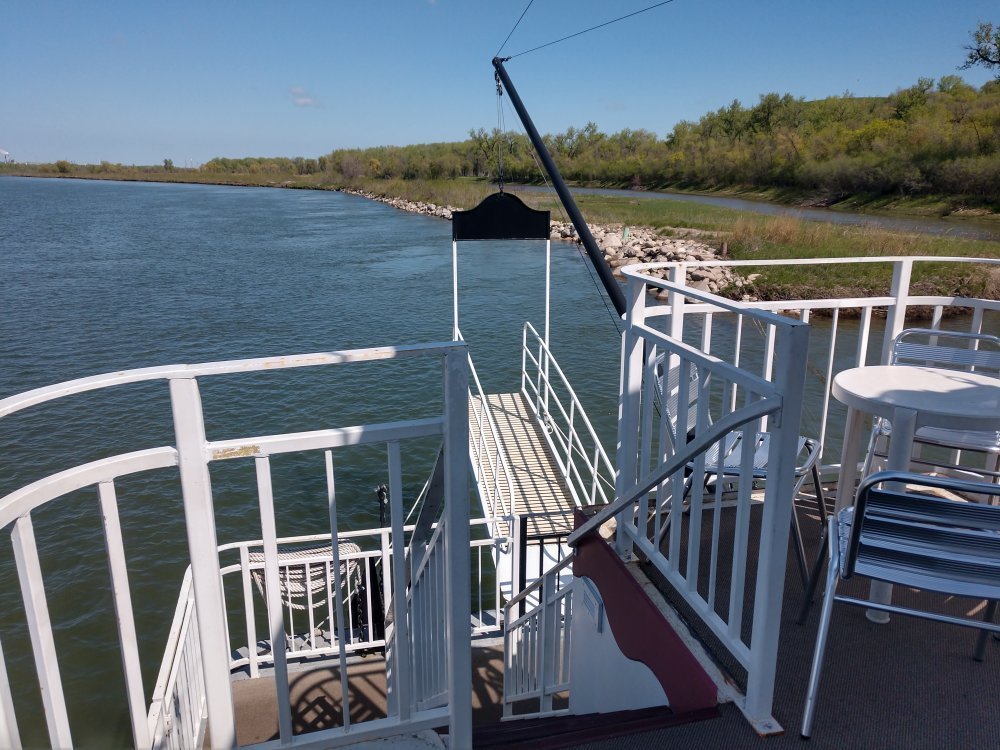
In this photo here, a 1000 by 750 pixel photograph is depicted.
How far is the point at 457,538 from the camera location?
171 cm

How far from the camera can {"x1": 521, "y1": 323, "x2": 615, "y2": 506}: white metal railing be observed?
273 inches

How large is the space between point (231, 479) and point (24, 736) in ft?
15.0

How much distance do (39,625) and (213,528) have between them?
14.6 inches

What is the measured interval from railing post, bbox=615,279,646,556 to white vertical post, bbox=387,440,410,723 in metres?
1.09

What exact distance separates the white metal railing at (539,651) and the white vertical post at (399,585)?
57.3 inches

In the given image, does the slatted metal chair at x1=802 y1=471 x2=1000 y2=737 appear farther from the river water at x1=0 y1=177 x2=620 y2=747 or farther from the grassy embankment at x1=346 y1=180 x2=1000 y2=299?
the grassy embankment at x1=346 y1=180 x2=1000 y2=299

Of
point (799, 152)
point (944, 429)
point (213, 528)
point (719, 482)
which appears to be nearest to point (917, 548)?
point (719, 482)

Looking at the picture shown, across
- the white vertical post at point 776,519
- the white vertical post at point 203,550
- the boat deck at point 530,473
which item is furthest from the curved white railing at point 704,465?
the boat deck at point 530,473

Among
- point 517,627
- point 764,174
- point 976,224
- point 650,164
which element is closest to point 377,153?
point 650,164

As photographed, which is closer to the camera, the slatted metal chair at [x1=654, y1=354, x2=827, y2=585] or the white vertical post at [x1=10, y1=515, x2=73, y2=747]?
the white vertical post at [x1=10, y1=515, x2=73, y2=747]

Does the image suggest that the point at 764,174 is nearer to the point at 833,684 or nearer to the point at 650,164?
the point at 650,164

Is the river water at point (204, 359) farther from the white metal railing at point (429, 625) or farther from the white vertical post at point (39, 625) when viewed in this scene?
the white vertical post at point (39, 625)

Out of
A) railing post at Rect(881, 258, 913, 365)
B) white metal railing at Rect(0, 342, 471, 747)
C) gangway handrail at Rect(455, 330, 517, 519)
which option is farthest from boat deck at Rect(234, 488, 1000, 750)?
gangway handrail at Rect(455, 330, 517, 519)

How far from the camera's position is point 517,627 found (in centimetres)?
416
